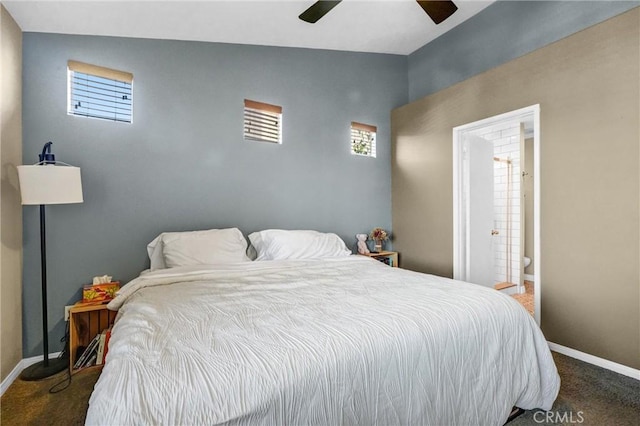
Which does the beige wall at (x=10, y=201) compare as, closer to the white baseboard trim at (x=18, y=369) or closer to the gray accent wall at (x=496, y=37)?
the white baseboard trim at (x=18, y=369)

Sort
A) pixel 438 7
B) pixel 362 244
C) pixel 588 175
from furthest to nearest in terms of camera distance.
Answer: pixel 362 244 → pixel 588 175 → pixel 438 7

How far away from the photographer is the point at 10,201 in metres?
A: 2.13

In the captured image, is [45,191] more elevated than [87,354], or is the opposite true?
[45,191]

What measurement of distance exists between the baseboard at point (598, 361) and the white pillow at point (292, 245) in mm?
1936

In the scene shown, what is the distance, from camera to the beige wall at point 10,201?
2.03 m

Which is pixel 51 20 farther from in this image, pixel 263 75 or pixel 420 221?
pixel 420 221

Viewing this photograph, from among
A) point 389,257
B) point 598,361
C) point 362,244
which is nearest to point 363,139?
point 362,244

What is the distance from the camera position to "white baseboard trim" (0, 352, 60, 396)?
2007mm

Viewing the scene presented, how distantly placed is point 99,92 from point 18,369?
2.18 m

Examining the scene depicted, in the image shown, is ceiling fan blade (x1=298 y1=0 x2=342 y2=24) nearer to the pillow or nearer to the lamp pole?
the pillow

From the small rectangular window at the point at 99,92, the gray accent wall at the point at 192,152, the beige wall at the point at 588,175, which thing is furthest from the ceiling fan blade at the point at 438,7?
the small rectangular window at the point at 99,92

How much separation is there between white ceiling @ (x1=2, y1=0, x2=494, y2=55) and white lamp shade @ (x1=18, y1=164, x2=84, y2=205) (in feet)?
3.73

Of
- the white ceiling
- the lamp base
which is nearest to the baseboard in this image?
the white ceiling

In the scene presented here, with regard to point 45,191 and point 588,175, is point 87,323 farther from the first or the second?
point 588,175
